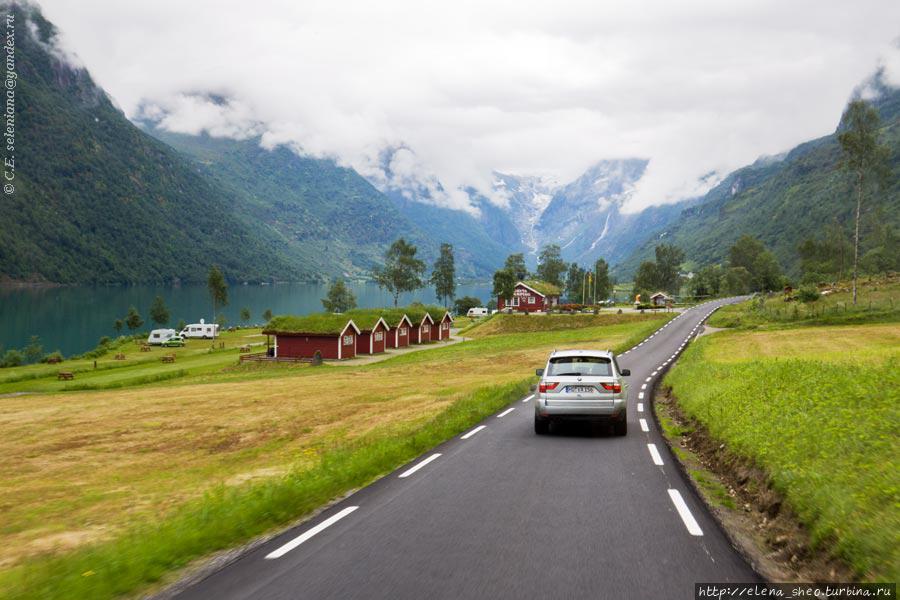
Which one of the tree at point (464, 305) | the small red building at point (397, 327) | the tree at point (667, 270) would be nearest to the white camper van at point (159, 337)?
the small red building at point (397, 327)

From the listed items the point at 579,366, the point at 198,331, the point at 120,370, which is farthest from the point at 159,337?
the point at 579,366

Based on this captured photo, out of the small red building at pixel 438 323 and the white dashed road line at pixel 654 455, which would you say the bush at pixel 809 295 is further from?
the white dashed road line at pixel 654 455

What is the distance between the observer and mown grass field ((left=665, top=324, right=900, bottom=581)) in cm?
648

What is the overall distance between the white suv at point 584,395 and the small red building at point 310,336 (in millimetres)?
53356

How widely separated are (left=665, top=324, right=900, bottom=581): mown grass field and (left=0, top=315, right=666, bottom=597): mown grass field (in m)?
6.65

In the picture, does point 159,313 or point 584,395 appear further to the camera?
point 159,313

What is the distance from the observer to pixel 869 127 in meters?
59.1

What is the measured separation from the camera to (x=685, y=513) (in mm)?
8242

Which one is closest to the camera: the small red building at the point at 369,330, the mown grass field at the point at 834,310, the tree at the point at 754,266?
the mown grass field at the point at 834,310

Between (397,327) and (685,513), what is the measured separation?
72991 mm

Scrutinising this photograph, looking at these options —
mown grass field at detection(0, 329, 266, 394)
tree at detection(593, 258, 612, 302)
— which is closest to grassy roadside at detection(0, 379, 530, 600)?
mown grass field at detection(0, 329, 266, 394)

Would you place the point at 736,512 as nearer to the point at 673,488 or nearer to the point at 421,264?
the point at 673,488

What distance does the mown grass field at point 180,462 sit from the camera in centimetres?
718

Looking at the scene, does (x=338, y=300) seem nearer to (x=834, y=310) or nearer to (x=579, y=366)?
(x=834, y=310)
